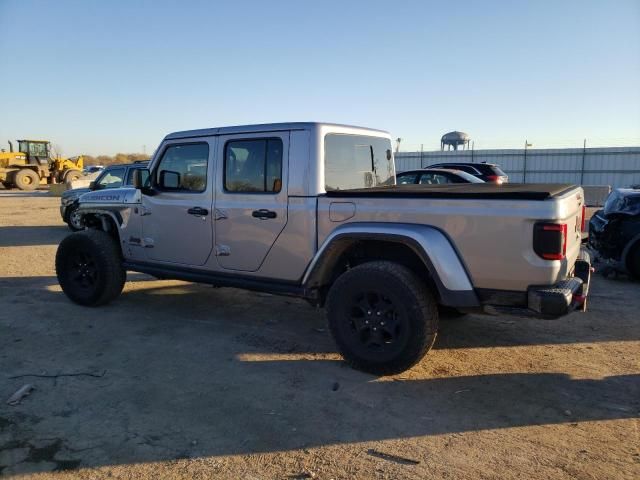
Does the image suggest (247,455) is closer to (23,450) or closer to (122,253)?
(23,450)

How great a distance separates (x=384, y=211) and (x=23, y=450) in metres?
2.85

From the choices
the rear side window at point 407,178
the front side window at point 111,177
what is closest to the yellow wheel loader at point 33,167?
the front side window at point 111,177

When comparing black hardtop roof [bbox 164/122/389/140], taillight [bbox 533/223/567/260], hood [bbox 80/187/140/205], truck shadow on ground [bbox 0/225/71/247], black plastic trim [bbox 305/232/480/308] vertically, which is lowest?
truck shadow on ground [bbox 0/225/71/247]

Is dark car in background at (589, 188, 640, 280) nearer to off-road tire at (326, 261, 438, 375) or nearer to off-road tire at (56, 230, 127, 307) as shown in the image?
off-road tire at (326, 261, 438, 375)

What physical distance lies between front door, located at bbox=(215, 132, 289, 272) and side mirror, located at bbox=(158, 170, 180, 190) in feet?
2.18

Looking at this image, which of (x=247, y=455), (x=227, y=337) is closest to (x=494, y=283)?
(x=247, y=455)

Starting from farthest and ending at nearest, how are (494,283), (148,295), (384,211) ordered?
(148,295), (384,211), (494,283)

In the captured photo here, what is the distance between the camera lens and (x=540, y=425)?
126 inches

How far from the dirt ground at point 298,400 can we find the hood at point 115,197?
131 cm

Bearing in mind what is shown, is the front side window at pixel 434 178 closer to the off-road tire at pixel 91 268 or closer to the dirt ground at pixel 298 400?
the dirt ground at pixel 298 400

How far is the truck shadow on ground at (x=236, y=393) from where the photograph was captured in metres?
3.04

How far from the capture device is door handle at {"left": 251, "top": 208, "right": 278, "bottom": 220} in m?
4.43

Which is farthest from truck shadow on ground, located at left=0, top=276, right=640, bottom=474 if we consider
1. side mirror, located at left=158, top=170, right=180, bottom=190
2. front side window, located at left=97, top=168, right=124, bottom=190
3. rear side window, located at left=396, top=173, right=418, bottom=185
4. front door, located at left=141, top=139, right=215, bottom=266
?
front side window, located at left=97, top=168, right=124, bottom=190

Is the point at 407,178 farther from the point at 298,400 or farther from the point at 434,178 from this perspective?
the point at 298,400
